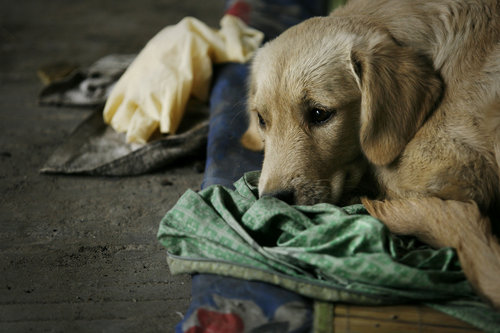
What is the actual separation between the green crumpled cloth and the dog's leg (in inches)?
2.1

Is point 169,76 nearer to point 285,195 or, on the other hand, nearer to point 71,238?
point 71,238

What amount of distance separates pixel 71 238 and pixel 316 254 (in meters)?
1.52

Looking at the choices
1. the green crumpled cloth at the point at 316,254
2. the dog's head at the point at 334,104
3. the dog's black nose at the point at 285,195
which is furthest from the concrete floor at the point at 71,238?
the dog's head at the point at 334,104

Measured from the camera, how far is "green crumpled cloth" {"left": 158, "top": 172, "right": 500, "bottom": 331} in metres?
1.99

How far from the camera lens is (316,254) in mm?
2096

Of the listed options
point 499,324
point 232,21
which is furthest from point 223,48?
point 499,324

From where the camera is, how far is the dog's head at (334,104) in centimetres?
243

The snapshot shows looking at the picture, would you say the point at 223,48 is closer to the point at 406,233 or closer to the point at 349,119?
the point at 349,119

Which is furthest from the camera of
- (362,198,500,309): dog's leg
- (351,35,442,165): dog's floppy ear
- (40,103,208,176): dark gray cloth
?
(40,103,208,176): dark gray cloth

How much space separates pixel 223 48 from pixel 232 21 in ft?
1.42

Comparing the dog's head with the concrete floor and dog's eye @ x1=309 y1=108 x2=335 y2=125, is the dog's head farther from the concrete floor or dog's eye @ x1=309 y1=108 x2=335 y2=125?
the concrete floor

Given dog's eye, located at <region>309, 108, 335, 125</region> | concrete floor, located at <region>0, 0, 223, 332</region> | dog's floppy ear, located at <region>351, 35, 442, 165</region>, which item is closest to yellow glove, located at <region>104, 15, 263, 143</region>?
concrete floor, located at <region>0, 0, 223, 332</region>

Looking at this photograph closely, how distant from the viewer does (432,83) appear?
2418 mm

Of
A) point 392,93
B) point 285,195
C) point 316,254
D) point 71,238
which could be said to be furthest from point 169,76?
point 316,254
